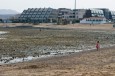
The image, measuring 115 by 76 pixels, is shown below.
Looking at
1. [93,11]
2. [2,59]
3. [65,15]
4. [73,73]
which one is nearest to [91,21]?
[93,11]

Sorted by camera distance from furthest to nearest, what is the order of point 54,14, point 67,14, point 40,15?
point 54,14
point 40,15
point 67,14

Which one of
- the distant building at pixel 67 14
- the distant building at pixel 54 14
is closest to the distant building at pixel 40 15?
the distant building at pixel 54 14

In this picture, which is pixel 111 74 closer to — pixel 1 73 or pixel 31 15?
pixel 1 73

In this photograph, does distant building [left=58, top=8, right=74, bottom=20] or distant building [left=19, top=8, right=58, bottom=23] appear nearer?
distant building [left=58, top=8, right=74, bottom=20]

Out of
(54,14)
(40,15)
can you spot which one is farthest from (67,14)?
(40,15)

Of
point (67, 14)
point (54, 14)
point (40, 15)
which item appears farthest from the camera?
point (54, 14)

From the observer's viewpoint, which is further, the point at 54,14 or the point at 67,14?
the point at 54,14

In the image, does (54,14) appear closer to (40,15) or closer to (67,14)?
(40,15)

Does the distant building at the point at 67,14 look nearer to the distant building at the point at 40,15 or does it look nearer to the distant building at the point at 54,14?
the distant building at the point at 54,14

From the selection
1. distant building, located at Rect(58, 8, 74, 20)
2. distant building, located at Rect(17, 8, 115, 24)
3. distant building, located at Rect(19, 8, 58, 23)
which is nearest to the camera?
distant building, located at Rect(17, 8, 115, 24)

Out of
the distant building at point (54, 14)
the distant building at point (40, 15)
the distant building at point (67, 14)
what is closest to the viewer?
the distant building at point (54, 14)

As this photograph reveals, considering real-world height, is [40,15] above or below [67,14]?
below

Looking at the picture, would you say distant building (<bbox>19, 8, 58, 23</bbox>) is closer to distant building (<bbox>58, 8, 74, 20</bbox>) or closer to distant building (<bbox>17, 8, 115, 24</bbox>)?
distant building (<bbox>17, 8, 115, 24</bbox>)

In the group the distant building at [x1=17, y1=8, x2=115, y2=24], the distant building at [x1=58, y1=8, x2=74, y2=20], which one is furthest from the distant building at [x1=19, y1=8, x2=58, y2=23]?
the distant building at [x1=58, y1=8, x2=74, y2=20]
